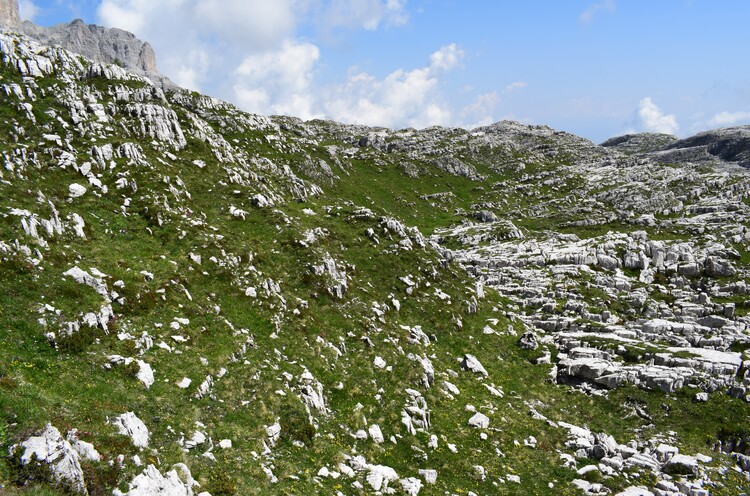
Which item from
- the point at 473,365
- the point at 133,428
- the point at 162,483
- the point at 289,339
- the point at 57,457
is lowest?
the point at 473,365

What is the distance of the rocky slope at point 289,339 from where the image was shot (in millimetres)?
17906

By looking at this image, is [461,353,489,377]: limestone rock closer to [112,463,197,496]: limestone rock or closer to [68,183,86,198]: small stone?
[112,463,197,496]: limestone rock

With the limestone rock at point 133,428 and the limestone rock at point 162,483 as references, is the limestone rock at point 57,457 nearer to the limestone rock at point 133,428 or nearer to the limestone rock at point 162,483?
the limestone rock at point 162,483

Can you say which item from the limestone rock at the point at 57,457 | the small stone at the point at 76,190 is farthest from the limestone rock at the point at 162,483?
the small stone at the point at 76,190

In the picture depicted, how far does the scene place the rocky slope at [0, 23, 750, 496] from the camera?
58.7 ft

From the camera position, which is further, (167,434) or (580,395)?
(580,395)

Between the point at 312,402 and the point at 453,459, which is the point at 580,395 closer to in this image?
the point at 453,459

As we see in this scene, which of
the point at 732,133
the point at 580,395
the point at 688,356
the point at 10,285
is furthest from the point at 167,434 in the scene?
the point at 732,133

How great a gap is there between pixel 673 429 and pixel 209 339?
36.5 metres

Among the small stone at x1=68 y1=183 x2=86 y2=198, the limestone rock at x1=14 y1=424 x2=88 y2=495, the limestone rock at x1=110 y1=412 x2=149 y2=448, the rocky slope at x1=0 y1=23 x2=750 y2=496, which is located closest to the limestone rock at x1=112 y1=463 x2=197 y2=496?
the rocky slope at x1=0 y1=23 x2=750 y2=496

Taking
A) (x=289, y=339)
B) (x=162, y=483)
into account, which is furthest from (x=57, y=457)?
(x=289, y=339)

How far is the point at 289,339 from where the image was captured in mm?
29156

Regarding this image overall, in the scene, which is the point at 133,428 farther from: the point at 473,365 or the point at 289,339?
the point at 473,365

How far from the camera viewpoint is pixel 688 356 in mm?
38312
